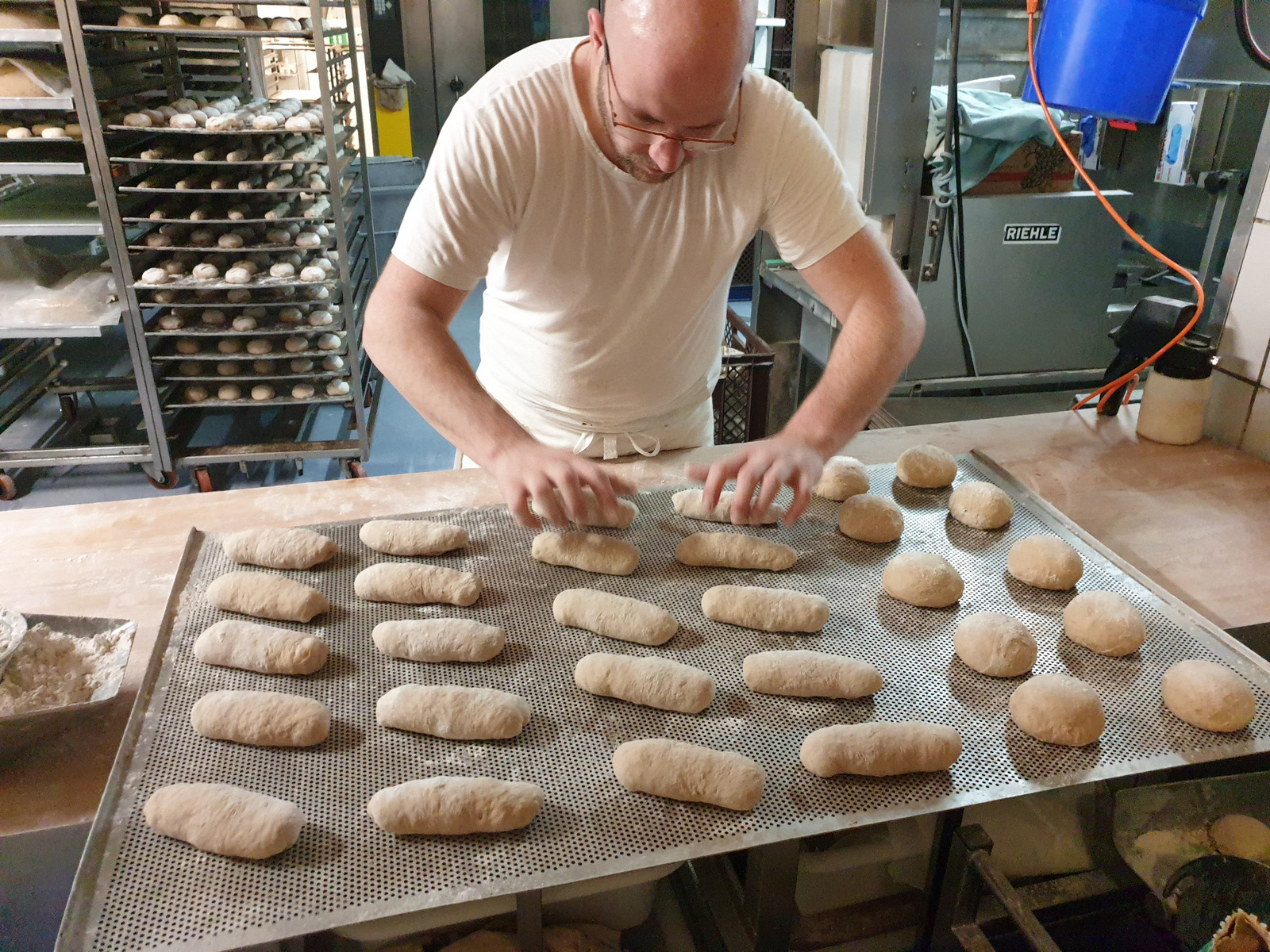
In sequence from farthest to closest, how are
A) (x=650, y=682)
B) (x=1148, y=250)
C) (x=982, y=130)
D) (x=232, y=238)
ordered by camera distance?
1. (x=232, y=238)
2. (x=982, y=130)
3. (x=1148, y=250)
4. (x=650, y=682)

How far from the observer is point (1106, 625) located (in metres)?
1.25

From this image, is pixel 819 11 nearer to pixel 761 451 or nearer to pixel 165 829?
pixel 761 451

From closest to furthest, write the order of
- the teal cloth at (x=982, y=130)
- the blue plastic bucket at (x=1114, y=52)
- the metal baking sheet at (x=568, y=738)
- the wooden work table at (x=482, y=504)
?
the metal baking sheet at (x=568, y=738), the wooden work table at (x=482, y=504), the blue plastic bucket at (x=1114, y=52), the teal cloth at (x=982, y=130)

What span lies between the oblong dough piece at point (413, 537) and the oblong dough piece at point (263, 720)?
0.38 metres

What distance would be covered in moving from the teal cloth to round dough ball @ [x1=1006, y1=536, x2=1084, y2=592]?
Answer: 1.66 meters

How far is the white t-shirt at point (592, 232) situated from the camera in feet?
4.81

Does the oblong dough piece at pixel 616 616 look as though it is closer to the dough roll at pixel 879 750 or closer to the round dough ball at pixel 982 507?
the dough roll at pixel 879 750

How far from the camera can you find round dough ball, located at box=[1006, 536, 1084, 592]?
1.38 metres

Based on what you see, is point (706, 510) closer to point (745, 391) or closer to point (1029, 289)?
point (745, 391)

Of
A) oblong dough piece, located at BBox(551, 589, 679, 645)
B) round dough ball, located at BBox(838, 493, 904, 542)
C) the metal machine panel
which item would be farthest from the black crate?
oblong dough piece, located at BBox(551, 589, 679, 645)

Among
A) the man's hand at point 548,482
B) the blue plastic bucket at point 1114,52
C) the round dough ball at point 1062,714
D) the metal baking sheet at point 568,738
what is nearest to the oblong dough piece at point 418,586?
the metal baking sheet at point 568,738

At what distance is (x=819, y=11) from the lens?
3.07m

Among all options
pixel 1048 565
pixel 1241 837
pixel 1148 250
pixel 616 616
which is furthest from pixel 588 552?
pixel 1148 250

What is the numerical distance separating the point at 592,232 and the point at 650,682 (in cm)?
85
